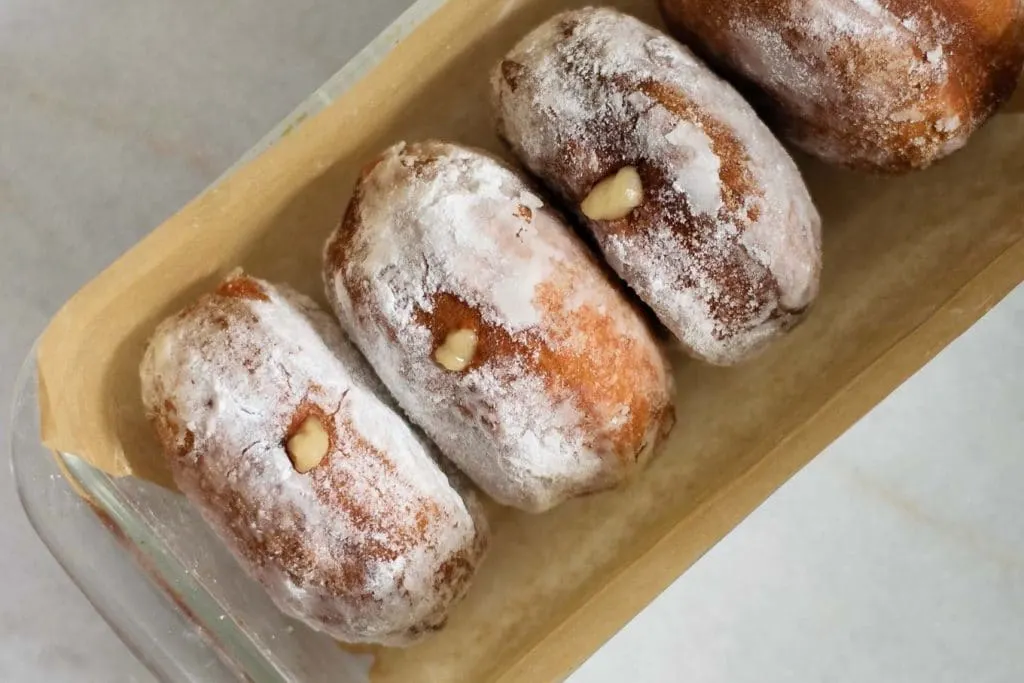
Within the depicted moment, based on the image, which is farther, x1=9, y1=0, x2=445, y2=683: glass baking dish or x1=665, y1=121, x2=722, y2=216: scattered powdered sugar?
x1=9, y1=0, x2=445, y2=683: glass baking dish

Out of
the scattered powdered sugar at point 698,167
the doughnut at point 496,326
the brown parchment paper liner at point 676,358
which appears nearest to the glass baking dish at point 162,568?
the brown parchment paper liner at point 676,358

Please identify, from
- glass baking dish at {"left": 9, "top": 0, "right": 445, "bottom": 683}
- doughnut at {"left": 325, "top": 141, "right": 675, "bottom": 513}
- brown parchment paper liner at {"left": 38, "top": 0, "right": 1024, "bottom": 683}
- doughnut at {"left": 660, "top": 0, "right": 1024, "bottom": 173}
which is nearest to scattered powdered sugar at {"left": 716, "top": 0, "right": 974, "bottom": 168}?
doughnut at {"left": 660, "top": 0, "right": 1024, "bottom": 173}

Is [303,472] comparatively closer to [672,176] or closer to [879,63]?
[672,176]

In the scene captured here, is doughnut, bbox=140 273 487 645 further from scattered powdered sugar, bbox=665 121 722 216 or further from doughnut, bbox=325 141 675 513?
scattered powdered sugar, bbox=665 121 722 216

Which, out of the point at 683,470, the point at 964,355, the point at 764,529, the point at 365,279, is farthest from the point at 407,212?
the point at 964,355

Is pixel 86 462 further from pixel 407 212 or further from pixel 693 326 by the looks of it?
pixel 693 326

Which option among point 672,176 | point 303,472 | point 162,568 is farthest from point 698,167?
point 162,568
